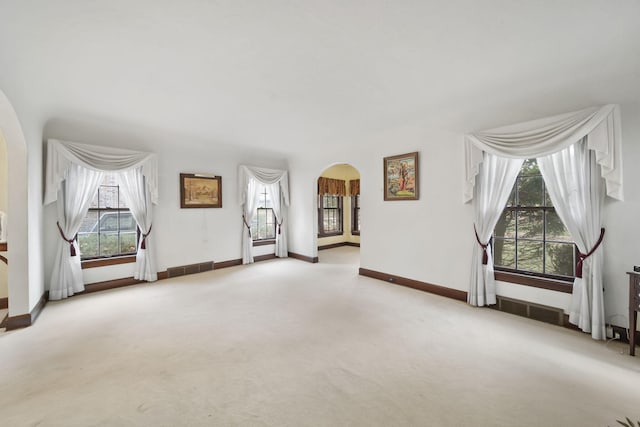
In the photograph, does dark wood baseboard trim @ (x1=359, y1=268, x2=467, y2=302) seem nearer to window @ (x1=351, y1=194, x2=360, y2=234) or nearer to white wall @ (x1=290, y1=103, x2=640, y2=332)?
white wall @ (x1=290, y1=103, x2=640, y2=332)

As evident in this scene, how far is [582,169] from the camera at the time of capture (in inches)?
109

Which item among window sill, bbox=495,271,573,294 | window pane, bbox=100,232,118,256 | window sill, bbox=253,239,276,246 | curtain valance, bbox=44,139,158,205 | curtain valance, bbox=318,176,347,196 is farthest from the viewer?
curtain valance, bbox=318,176,347,196

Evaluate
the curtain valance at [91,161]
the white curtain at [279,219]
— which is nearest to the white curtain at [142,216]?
the curtain valance at [91,161]

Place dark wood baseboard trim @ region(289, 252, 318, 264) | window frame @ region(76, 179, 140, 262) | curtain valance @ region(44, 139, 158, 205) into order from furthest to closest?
dark wood baseboard trim @ region(289, 252, 318, 264) < window frame @ region(76, 179, 140, 262) < curtain valance @ region(44, 139, 158, 205)

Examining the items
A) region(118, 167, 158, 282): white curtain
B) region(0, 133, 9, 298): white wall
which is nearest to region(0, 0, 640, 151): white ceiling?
region(0, 133, 9, 298): white wall

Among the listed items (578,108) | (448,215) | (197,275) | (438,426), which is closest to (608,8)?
(578,108)

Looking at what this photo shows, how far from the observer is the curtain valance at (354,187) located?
8703mm

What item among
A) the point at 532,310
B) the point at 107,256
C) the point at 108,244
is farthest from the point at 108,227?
the point at 532,310

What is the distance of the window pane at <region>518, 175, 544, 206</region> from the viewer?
323 centimetres

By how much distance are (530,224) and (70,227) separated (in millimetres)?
6540

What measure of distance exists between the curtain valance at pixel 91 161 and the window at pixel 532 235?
5673 millimetres

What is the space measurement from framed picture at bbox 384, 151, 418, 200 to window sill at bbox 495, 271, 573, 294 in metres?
1.61

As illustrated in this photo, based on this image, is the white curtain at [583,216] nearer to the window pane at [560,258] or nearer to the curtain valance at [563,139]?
the curtain valance at [563,139]

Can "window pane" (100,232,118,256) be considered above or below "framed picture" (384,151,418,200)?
below
